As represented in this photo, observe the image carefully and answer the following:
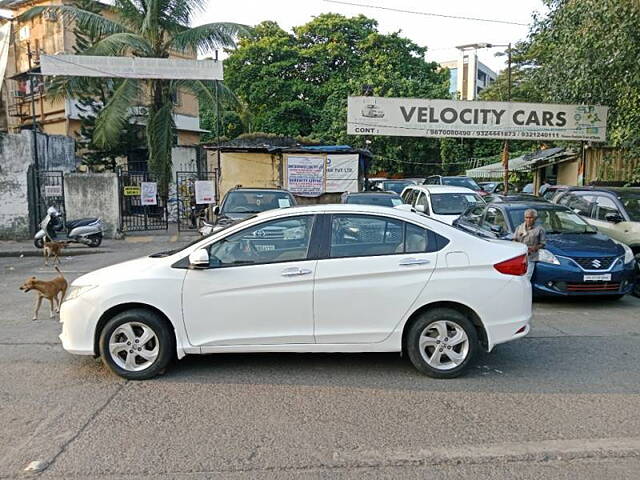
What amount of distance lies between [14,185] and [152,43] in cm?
694

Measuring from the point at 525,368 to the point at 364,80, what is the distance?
102ft

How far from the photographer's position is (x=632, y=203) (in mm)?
9852

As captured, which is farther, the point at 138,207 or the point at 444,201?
the point at 138,207

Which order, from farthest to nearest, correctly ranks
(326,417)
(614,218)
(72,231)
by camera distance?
(72,231) < (614,218) < (326,417)

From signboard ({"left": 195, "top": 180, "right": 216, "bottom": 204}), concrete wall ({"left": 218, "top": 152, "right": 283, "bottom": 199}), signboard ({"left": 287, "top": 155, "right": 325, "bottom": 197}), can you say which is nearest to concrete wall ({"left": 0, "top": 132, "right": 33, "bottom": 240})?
signboard ({"left": 195, "top": 180, "right": 216, "bottom": 204})

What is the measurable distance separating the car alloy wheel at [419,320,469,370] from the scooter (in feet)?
39.5

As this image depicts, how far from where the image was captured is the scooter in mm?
14062

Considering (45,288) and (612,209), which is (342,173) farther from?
(45,288)

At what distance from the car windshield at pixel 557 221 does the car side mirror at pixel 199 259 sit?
603cm

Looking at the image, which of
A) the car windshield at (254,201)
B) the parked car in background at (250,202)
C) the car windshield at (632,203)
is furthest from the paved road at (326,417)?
the car windshield at (254,201)

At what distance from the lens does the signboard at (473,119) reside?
54.7 feet

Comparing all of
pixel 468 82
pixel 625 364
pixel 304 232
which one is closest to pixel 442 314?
pixel 304 232

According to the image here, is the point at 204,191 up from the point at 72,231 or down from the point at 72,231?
up

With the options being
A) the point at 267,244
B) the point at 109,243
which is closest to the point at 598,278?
the point at 267,244
